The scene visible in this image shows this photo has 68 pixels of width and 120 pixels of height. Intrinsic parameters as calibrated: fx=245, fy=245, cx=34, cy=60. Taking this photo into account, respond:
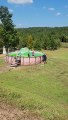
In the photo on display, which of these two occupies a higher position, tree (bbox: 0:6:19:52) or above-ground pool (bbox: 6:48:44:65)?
tree (bbox: 0:6:19:52)

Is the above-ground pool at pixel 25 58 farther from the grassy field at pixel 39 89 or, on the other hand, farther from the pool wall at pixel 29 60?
the grassy field at pixel 39 89

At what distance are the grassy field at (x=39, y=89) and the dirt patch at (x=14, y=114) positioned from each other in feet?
1.52

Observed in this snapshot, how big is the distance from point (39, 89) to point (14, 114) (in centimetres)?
675

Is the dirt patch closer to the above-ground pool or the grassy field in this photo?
the grassy field

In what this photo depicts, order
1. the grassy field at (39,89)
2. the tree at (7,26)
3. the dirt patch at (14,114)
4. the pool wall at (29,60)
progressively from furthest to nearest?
1. the tree at (7,26)
2. the pool wall at (29,60)
3. the grassy field at (39,89)
4. the dirt patch at (14,114)

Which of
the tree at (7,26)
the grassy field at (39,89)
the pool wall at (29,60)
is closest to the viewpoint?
the grassy field at (39,89)

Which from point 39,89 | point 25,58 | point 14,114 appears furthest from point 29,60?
point 14,114

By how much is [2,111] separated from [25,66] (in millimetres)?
16469

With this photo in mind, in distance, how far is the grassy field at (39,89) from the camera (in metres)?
14.5

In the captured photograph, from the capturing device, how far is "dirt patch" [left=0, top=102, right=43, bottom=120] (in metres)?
13.0

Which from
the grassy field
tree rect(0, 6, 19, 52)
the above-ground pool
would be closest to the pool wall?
the above-ground pool

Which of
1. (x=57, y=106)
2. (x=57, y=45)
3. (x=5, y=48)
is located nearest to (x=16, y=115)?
(x=57, y=106)

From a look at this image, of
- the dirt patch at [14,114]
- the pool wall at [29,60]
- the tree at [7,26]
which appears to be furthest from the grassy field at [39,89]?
the tree at [7,26]

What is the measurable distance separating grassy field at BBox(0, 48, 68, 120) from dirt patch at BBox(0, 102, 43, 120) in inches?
18.2
